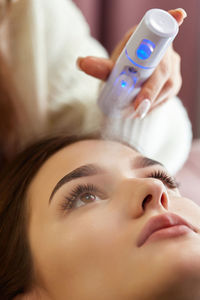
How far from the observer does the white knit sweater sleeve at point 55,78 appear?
3.16 ft

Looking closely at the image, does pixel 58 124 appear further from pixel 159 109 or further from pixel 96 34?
pixel 96 34

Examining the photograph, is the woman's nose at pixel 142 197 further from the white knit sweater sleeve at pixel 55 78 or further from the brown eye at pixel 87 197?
the white knit sweater sleeve at pixel 55 78

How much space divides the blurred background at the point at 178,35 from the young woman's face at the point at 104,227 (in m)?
0.23

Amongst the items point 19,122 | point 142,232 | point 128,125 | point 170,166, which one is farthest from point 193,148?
point 142,232

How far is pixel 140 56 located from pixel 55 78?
511mm

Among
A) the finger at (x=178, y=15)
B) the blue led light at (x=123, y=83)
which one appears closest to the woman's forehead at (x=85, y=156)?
the blue led light at (x=123, y=83)

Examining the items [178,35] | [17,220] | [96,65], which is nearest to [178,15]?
[178,35]

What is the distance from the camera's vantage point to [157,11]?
21.0 inches

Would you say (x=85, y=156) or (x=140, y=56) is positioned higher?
(x=140, y=56)

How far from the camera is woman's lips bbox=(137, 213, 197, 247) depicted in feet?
1.55

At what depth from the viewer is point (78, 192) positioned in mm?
584

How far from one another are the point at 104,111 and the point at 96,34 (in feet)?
2.15

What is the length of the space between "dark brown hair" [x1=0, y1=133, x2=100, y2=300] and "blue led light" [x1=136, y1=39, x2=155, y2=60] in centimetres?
20

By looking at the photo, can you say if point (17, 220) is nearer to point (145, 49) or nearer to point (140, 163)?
point (140, 163)
